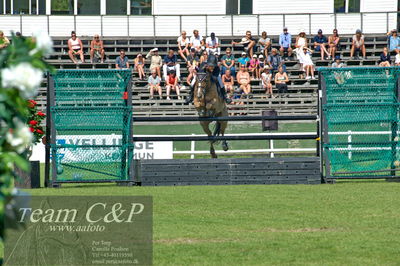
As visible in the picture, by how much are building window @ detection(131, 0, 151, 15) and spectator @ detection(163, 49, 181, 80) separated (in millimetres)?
8099

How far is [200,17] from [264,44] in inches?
208

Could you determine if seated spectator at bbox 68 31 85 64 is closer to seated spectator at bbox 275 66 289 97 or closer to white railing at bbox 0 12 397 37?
white railing at bbox 0 12 397 37

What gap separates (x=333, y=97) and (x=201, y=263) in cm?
1033

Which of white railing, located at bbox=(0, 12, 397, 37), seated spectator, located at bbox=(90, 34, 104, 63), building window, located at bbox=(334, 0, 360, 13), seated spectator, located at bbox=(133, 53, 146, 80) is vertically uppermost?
building window, located at bbox=(334, 0, 360, 13)

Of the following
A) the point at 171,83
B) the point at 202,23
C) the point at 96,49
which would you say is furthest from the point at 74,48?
the point at 202,23

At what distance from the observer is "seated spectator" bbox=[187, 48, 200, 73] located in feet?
113

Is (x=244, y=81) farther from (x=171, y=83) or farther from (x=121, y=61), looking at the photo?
(x=121, y=61)

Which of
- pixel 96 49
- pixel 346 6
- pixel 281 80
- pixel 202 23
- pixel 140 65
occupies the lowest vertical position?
pixel 281 80

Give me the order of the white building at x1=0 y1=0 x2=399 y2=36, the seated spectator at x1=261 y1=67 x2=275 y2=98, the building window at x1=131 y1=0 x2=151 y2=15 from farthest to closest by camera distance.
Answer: the building window at x1=131 y1=0 x2=151 y2=15
the white building at x1=0 y1=0 x2=399 y2=36
the seated spectator at x1=261 y1=67 x2=275 y2=98

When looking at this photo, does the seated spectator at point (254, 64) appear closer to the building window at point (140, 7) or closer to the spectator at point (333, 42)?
the spectator at point (333, 42)


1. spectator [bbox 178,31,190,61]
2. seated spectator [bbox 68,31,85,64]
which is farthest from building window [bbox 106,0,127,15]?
spectator [bbox 178,31,190,61]

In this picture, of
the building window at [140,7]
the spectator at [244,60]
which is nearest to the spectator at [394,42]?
the spectator at [244,60]

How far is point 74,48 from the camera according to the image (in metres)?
37.3

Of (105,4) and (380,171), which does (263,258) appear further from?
(105,4)
